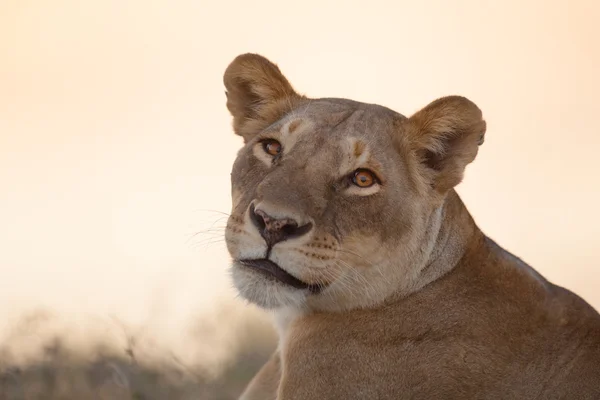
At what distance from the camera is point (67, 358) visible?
7676 mm

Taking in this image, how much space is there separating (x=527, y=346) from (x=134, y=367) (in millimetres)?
3734

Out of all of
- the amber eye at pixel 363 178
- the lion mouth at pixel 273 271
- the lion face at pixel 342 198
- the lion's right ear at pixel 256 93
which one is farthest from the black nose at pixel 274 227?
the lion's right ear at pixel 256 93

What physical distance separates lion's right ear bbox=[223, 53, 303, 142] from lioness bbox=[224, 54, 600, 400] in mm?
229

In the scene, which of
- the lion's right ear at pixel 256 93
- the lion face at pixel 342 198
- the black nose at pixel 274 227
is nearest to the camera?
the black nose at pixel 274 227

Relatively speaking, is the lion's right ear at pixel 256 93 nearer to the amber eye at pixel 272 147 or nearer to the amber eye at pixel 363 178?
the amber eye at pixel 272 147

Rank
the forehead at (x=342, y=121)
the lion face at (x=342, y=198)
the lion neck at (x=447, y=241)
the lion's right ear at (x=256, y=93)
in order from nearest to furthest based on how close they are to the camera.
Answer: the lion face at (x=342, y=198) → the forehead at (x=342, y=121) → the lion neck at (x=447, y=241) → the lion's right ear at (x=256, y=93)

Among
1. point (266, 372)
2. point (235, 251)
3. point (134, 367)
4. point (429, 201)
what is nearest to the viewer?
point (235, 251)

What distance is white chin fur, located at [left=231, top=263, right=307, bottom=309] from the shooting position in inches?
167

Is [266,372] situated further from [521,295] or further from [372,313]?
[521,295]

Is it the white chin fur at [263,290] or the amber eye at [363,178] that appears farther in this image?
the amber eye at [363,178]

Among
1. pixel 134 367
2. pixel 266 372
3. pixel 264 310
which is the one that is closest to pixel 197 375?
pixel 134 367

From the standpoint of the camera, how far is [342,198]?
4.30 meters

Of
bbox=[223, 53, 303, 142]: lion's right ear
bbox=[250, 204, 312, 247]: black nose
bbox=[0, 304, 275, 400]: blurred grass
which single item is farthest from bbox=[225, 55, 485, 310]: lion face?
bbox=[0, 304, 275, 400]: blurred grass

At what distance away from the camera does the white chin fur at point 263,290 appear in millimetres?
4246
